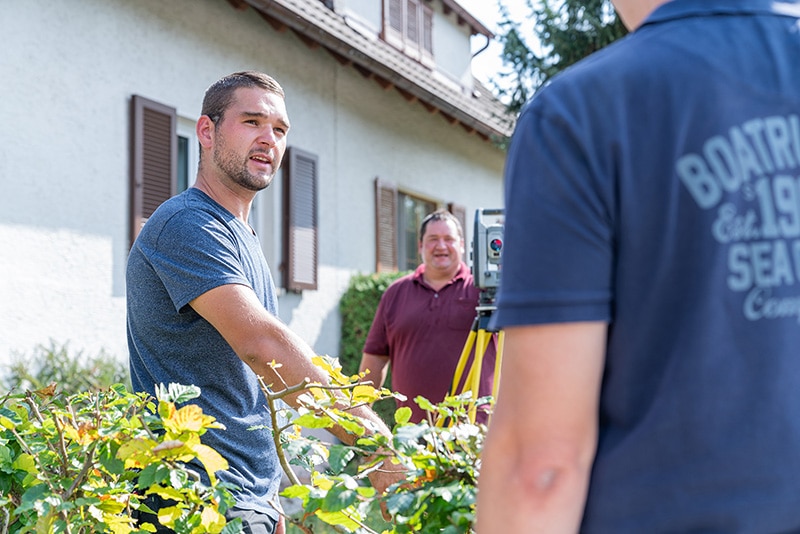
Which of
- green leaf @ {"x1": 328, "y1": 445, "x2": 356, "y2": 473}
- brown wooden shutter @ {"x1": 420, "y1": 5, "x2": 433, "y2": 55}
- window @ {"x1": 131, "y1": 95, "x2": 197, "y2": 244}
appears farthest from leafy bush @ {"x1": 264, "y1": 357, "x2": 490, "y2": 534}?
brown wooden shutter @ {"x1": 420, "y1": 5, "x2": 433, "y2": 55}

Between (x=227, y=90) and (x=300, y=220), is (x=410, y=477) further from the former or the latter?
(x=300, y=220)

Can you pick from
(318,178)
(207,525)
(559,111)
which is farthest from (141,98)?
(559,111)

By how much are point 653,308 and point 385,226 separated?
9.85m

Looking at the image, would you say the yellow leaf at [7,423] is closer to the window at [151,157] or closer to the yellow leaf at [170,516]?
the yellow leaf at [170,516]

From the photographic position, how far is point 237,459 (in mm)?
→ 2266

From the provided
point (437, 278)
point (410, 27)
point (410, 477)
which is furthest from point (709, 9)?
point (410, 27)

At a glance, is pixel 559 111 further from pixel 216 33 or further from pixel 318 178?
pixel 318 178

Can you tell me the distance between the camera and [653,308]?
1093 millimetres

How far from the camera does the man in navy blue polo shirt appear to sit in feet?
3.51

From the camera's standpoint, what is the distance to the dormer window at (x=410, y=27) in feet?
39.6

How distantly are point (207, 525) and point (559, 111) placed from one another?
1035 millimetres

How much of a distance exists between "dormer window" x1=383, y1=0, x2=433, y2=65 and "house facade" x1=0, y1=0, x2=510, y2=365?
0.03 metres

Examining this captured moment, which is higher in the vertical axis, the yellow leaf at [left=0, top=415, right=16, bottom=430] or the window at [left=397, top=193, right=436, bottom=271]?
the window at [left=397, top=193, right=436, bottom=271]

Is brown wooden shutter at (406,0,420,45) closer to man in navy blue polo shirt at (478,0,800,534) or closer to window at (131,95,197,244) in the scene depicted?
window at (131,95,197,244)
